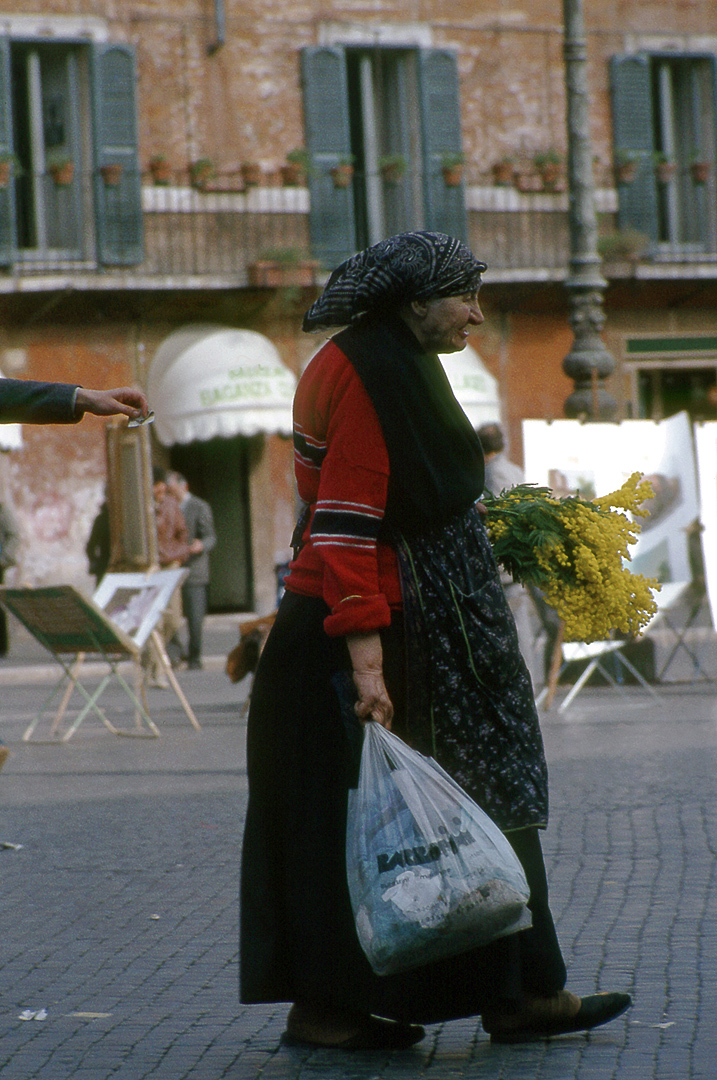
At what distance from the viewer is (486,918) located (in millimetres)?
3725

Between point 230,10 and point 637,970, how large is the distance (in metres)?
19.8

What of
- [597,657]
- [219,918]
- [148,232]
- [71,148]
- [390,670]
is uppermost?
[71,148]

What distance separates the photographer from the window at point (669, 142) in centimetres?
2434

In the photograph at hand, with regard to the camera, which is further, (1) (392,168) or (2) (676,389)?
(2) (676,389)

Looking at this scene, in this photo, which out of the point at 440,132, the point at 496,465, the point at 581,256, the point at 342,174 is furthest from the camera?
the point at 440,132

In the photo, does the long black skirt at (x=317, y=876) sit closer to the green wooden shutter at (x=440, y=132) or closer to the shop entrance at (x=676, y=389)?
the green wooden shutter at (x=440, y=132)

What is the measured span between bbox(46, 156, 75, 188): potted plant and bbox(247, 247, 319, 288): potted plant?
2422mm

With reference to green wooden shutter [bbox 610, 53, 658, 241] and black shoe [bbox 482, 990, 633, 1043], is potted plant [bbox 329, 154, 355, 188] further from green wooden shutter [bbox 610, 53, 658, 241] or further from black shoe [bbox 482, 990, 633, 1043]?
black shoe [bbox 482, 990, 633, 1043]

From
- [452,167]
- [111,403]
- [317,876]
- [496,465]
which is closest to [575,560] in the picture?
[317,876]

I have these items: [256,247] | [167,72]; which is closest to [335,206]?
[256,247]

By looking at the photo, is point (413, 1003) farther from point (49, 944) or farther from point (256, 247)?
point (256, 247)

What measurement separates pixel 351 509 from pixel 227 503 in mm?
19533

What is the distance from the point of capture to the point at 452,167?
76.7 ft

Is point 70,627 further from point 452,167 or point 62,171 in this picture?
point 452,167
